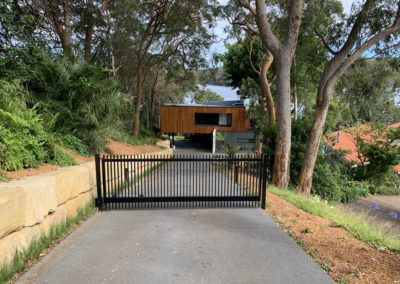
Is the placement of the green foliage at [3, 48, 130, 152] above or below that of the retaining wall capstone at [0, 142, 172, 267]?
above

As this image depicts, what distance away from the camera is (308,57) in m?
15.7

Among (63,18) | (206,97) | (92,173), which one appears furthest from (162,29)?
(206,97)

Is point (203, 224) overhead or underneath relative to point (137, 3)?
underneath

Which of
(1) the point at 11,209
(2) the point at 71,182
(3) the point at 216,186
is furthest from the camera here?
(3) the point at 216,186

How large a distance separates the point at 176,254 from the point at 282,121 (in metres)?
6.84

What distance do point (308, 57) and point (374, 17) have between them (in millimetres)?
5142

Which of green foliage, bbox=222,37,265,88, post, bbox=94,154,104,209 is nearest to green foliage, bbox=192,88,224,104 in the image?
green foliage, bbox=222,37,265,88

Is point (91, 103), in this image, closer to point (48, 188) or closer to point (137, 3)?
point (48, 188)

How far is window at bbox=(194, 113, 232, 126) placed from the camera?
26.9 m

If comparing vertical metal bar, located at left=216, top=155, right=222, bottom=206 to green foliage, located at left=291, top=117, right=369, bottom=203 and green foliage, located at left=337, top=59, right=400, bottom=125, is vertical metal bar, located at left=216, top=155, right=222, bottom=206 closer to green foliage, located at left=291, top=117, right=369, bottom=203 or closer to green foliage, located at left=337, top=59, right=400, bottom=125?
green foliage, located at left=291, top=117, right=369, bottom=203

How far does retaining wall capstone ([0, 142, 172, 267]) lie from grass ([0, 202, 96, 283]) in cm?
6

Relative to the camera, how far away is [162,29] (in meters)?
18.4

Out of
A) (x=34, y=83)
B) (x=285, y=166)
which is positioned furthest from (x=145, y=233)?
(x=285, y=166)

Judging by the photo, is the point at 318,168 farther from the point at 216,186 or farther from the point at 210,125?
the point at 210,125
